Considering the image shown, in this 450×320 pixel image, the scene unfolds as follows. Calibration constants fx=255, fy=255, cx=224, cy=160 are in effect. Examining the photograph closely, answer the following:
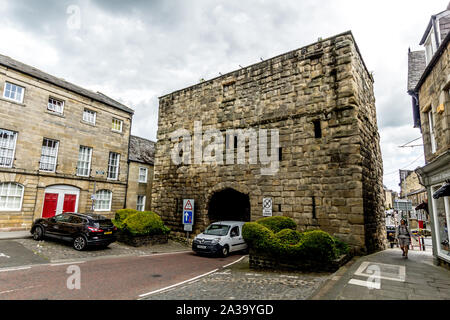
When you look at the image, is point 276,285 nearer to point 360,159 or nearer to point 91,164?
point 360,159

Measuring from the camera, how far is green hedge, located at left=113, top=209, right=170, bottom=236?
12353 millimetres

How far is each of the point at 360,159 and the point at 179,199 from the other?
9678mm

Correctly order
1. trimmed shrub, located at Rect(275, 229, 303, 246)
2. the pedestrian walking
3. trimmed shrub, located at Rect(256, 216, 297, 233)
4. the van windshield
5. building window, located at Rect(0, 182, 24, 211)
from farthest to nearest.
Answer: building window, located at Rect(0, 182, 24, 211), the van windshield, trimmed shrub, located at Rect(256, 216, 297, 233), the pedestrian walking, trimmed shrub, located at Rect(275, 229, 303, 246)

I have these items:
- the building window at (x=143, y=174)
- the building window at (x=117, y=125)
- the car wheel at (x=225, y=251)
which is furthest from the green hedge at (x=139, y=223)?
the building window at (x=117, y=125)

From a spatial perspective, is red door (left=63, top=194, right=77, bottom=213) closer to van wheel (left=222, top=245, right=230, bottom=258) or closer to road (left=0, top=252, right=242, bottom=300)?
road (left=0, top=252, right=242, bottom=300)

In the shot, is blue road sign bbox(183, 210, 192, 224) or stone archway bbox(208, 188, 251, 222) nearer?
blue road sign bbox(183, 210, 192, 224)

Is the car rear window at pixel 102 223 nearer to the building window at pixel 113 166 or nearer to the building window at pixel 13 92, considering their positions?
the building window at pixel 113 166

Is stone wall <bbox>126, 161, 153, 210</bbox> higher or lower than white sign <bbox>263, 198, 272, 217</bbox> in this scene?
higher

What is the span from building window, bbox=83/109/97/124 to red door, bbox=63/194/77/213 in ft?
17.4

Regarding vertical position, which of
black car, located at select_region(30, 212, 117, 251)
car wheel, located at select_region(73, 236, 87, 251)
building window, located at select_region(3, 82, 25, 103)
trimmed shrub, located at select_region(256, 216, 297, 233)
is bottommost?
car wheel, located at select_region(73, 236, 87, 251)

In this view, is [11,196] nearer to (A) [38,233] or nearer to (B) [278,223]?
(A) [38,233]

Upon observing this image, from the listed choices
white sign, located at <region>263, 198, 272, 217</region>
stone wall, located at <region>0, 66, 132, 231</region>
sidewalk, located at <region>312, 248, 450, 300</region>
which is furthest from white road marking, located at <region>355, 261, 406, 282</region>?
stone wall, located at <region>0, 66, 132, 231</region>

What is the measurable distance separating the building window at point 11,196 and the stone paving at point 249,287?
13.0m

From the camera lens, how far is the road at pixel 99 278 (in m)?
5.10
